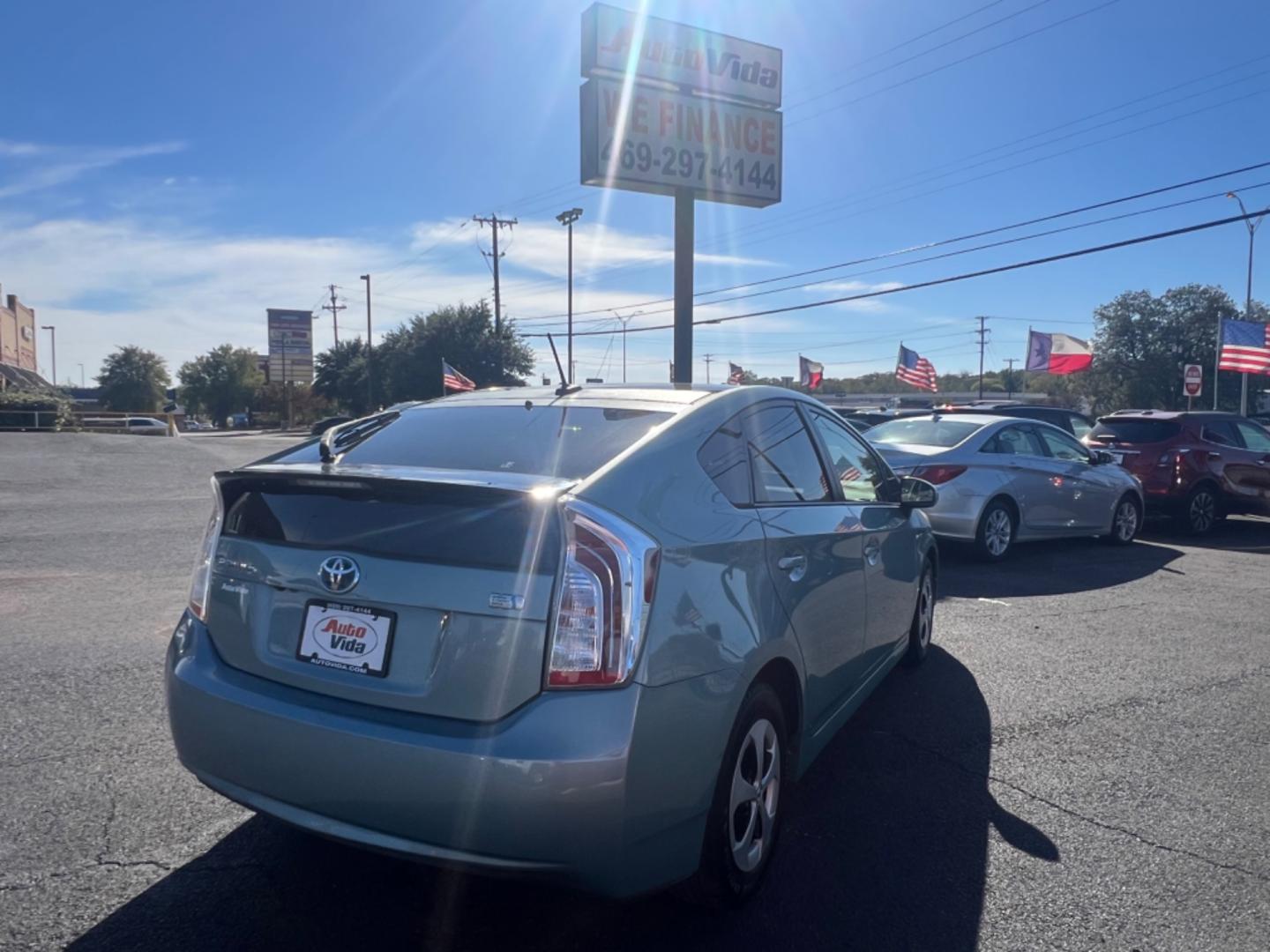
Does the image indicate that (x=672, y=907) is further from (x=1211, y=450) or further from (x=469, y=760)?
(x=1211, y=450)

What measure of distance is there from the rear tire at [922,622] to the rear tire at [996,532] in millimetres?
4012

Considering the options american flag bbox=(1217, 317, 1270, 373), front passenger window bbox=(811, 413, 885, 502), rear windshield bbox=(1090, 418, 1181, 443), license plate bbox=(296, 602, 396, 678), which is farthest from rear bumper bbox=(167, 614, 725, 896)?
american flag bbox=(1217, 317, 1270, 373)

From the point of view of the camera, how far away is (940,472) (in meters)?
10.1

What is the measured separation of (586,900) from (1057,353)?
32.9 metres

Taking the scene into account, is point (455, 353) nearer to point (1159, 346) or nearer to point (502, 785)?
point (1159, 346)

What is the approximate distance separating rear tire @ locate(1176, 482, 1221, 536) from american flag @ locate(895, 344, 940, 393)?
20.4m

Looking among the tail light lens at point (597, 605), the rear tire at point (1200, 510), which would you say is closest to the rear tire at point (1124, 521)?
the rear tire at point (1200, 510)

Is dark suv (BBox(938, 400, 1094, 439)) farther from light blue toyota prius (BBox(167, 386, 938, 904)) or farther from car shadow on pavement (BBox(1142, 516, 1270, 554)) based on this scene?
light blue toyota prius (BBox(167, 386, 938, 904))

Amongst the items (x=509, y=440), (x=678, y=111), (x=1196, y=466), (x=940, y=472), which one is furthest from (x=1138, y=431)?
(x=509, y=440)

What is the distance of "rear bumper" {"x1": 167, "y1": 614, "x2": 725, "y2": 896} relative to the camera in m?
2.62

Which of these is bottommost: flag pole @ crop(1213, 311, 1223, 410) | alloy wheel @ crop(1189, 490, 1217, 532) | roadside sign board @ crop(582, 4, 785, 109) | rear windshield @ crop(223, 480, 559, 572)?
alloy wheel @ crop(1189, 490, 1217, 532)

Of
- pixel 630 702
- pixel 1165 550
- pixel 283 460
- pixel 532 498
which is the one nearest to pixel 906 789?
pixel 630 702

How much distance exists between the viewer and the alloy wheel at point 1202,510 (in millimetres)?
13578

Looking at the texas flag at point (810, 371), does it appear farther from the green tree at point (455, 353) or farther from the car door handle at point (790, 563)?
the car door handle at point (790, 563)
